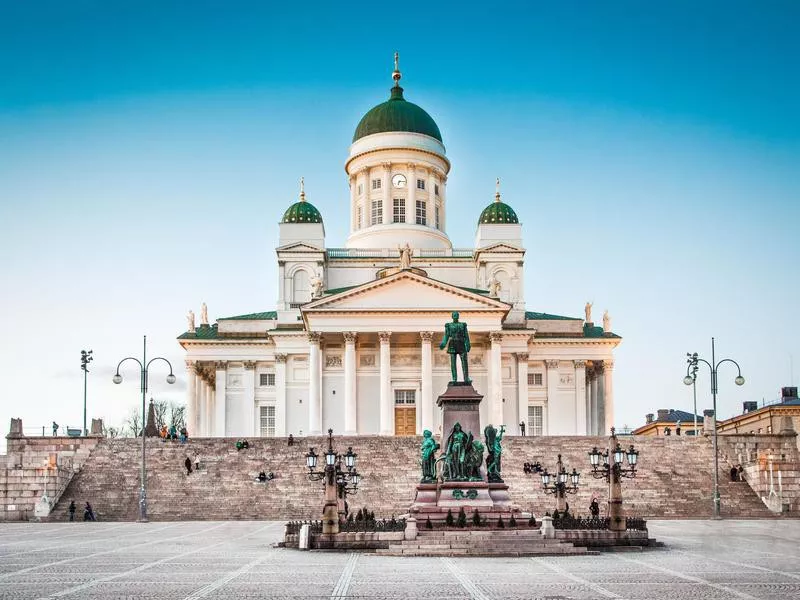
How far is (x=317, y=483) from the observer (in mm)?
55250

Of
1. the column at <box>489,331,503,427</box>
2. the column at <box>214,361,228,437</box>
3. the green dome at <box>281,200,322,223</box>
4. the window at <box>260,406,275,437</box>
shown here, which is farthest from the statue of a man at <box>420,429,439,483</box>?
Result: the green dome at <box>281,200,322,223</box>

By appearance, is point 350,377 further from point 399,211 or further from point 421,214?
point 421,214

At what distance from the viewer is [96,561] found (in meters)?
27.5

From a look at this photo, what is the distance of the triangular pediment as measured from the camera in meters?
71.3

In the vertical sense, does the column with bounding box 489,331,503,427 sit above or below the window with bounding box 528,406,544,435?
above

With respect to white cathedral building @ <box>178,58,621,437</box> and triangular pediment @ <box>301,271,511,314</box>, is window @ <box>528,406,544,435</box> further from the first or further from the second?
triangular pediment @ <box>301,271,511,314</box>

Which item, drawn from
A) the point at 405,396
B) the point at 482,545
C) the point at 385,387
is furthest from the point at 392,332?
the point at 482,545

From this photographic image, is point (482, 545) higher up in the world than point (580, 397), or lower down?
lower down

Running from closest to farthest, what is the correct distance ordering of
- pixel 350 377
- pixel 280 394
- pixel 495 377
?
1. pixel 350 377
2. pixel 495 377
3. pixel 280 394

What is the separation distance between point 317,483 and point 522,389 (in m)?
25.1

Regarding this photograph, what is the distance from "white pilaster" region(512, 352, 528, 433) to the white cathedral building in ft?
0.30

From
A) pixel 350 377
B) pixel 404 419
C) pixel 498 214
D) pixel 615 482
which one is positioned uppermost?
pixel 498 214

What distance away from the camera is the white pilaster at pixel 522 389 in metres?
76.4

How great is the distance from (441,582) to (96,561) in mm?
10223
